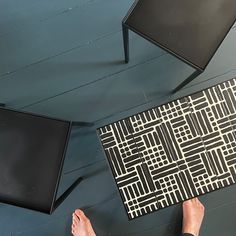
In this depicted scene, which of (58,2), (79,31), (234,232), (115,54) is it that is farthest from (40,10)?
(234,232)

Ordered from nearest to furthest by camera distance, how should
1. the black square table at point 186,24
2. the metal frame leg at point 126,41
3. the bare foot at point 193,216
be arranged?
1. the black square table at point 186,24
2. the metal frame leg at point 126,41
3. the bare foot at point 193,216

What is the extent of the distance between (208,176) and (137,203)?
274mm

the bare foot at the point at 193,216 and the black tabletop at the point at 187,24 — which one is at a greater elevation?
the black tabletop at the point at 187,24

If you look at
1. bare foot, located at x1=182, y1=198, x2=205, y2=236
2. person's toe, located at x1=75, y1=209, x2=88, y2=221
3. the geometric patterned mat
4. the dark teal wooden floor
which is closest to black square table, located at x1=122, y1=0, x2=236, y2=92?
the geometric patterned mat

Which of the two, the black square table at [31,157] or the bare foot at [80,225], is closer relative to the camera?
the black square table at [31,157]

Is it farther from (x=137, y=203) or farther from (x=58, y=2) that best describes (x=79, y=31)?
(x=137, y=203)

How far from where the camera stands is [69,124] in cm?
123

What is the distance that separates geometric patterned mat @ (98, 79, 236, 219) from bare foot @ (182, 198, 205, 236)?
0.28 m

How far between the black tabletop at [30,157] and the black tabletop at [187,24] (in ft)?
1.45

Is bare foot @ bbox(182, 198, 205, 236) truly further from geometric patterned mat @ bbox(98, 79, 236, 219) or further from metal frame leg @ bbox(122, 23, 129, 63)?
metal frame leg @ bbox(122, 23, 129, 63)

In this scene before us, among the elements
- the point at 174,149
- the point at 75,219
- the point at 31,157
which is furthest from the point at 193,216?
the point at 31,157

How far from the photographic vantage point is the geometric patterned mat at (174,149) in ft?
4.12

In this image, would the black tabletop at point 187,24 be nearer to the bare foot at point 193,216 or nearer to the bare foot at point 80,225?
the bare foot at point 193,216

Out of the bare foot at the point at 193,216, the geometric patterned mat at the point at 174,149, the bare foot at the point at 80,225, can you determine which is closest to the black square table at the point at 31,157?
the geometric patterned mat at the point at 174,149
